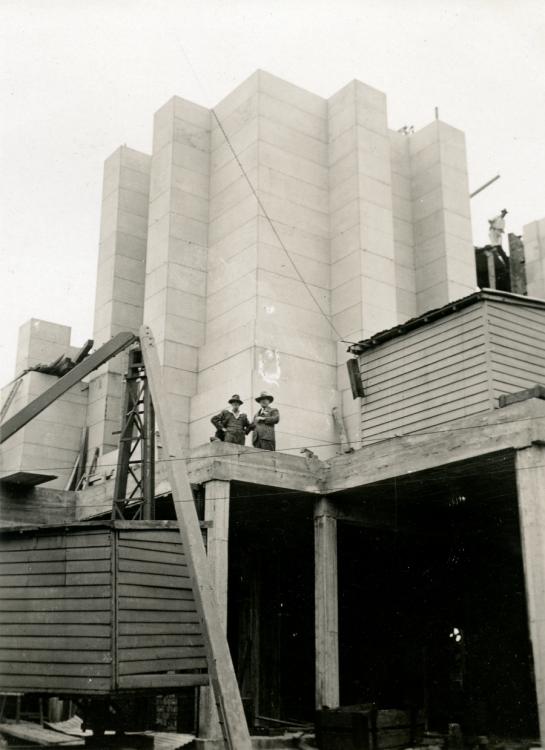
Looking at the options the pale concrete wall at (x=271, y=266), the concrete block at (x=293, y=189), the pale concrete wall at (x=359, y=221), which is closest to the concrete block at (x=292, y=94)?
the pale concrete wall at (x=271, y=266)

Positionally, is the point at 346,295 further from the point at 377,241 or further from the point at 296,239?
the point at 296,239

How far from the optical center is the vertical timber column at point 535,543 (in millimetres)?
13891

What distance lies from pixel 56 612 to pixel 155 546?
2.01 m

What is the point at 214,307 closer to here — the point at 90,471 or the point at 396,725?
the point at 90,471

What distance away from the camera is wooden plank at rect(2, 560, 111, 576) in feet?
46.9

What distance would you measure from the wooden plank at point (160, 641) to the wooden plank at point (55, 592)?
2.69ft

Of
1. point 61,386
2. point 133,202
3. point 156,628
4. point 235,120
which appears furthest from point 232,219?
point 156,628

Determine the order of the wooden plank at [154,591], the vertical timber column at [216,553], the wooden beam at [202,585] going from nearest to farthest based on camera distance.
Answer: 1. the wooden beam at [202,585]
2. the wooden plank at [154,591]
3. the vertical timber column at [216,553]

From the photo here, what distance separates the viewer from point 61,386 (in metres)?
18.5

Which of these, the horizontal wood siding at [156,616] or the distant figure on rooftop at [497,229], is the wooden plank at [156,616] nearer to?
the horizontal wood siding at [156,616]

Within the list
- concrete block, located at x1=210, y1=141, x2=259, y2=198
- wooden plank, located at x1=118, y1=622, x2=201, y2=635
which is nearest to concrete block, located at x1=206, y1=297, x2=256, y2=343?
concrete block, located at x1=210, y1=141, x2=259, y2=198

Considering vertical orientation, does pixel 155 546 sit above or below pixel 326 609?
above

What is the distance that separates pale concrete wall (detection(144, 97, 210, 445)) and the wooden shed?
9483 millimetres

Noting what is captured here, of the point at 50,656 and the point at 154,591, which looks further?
the point at 154,591
